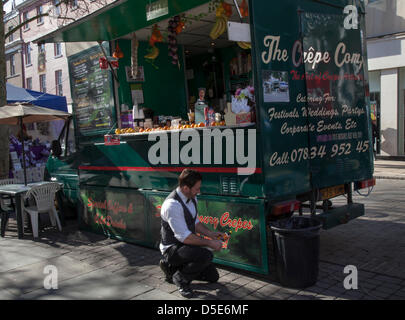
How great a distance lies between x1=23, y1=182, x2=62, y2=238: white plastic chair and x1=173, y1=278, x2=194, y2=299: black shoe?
13.3 ft

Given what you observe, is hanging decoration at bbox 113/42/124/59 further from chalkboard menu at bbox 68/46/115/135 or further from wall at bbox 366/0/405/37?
wall at bbox 366/0/405/37

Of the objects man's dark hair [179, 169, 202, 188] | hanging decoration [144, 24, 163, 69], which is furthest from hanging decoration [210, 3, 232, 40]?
man's dark hair [179, 169, 202, 188]

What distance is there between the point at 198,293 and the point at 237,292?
1.37 ft

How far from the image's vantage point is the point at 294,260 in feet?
13.6

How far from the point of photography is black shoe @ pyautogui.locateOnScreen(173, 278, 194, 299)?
414 cm

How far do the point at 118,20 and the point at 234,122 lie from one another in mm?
2540

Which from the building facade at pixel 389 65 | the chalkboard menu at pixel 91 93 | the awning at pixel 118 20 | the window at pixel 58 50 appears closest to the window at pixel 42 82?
the window at pixel 58 50

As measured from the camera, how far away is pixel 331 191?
17.6 feet

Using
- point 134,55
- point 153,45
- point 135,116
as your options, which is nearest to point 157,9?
point 134,55

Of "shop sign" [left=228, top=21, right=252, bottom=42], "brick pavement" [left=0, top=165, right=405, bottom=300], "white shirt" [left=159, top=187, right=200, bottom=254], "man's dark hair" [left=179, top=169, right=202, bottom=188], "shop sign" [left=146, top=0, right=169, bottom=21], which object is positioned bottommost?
"brick pavement" [left=0, top=165, right=405, bottom=300]

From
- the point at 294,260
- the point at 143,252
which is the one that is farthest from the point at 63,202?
the point at 294,260

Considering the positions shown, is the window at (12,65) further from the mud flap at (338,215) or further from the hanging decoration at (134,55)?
the mud flap at (338,215)

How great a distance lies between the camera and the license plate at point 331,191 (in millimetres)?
5207

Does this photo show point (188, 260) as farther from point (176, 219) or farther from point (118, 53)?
point (118, 53)
